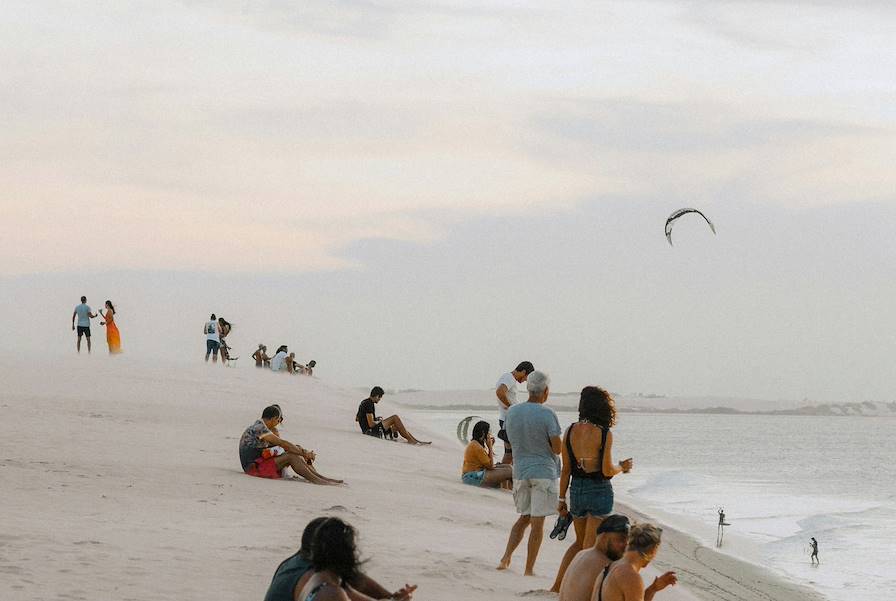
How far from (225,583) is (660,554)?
9.03 meters

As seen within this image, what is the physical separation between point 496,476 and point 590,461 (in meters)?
7.65

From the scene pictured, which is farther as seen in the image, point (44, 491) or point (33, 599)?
point (44, 491)

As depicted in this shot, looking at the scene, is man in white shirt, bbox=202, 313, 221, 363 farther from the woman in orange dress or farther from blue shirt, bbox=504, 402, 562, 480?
blue shirt, bbox=504, 402, 562, 480

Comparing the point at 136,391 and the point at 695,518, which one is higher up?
the point at 136,391

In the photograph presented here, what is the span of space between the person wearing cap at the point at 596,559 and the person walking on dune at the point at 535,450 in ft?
6.34

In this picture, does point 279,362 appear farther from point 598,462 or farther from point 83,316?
point 598,462

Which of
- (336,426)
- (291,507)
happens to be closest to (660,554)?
(291,507)

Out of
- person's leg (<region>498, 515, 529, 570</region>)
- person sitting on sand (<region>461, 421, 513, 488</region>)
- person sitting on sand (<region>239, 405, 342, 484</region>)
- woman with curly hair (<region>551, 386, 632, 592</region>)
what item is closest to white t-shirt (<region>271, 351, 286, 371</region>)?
person sitting on sand (<region>461, 421, 513, 488</region>)

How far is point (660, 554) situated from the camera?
15.8 meters

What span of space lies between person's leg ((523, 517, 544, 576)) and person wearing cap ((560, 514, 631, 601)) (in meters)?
2.14

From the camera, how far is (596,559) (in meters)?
6.90

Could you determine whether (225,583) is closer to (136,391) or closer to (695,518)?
(136,391)

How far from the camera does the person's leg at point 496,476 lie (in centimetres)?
1576

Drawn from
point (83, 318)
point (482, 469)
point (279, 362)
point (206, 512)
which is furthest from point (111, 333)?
point (206, 512)
